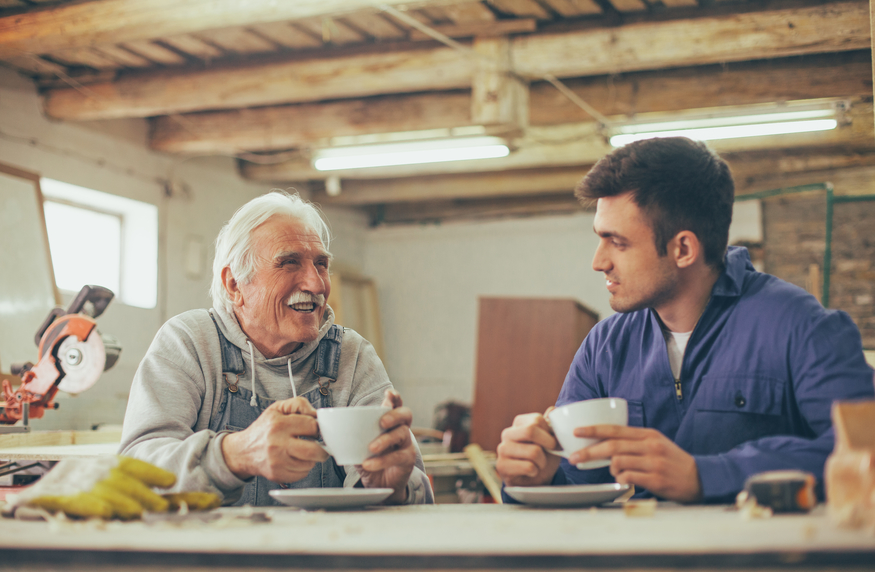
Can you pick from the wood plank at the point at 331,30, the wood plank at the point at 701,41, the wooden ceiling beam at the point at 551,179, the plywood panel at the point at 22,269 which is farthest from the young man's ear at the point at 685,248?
the wooden ceiling beam at the point at 551,179

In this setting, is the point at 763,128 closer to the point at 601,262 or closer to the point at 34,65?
the point at 601,262

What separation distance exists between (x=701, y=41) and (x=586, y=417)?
13.0ft

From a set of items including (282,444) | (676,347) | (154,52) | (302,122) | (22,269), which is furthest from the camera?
(302,122)

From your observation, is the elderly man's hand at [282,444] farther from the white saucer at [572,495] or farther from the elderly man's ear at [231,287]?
the elderly man's ear at [231,287]

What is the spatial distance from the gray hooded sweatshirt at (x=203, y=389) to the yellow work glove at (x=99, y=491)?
0.29 metres

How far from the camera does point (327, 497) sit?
135cm

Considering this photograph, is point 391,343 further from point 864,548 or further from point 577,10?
point 864,548

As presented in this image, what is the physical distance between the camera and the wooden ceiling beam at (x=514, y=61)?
451 cm

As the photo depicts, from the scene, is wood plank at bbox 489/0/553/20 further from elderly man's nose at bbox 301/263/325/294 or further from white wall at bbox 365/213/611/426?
white wall at bbox 365/213/611/426

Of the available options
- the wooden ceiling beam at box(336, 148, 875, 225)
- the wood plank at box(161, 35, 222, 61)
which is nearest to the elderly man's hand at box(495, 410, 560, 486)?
the wood plank at box(161, 35, 222, 61)

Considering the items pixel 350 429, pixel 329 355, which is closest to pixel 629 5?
pixel 329 355

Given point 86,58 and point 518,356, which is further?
point 518,356

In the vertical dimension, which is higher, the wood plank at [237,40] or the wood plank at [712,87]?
the wood plank at [237,40]

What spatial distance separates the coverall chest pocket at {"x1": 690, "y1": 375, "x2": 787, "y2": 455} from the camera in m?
1.63
